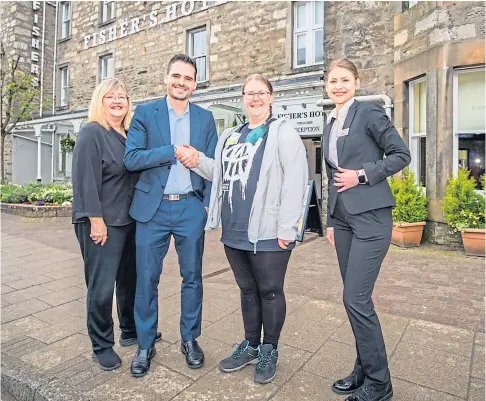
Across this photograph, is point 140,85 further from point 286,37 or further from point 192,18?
point 286,37

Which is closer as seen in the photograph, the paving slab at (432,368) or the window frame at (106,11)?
the paving slab at (432,368)

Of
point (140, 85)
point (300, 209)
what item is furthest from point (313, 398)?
point (140, 85)

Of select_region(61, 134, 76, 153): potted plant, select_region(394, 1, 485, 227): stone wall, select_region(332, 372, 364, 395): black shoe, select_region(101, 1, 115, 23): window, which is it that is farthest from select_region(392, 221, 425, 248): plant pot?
select_region(61, 134, 76, 153): potted plant

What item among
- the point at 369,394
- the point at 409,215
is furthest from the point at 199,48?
the point at 369,394

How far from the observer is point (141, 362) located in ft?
8.68

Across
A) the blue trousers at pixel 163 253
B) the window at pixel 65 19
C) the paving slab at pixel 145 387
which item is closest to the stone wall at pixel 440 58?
the blue trousers at pixel 163 253

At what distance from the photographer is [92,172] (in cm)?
260

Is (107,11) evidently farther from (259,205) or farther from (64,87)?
(259,205)

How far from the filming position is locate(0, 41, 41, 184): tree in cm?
1485

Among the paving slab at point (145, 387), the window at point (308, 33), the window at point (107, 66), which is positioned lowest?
the paving slab at point (145, 387)

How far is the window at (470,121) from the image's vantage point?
6.79 m

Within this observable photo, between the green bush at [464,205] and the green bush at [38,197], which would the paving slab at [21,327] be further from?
the green bush at [38,197]

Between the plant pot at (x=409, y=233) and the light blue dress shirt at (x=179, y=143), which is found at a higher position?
the light blue dress shirt at (x=179, y=143)

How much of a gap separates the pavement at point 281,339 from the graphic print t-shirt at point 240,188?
0.90 metres
